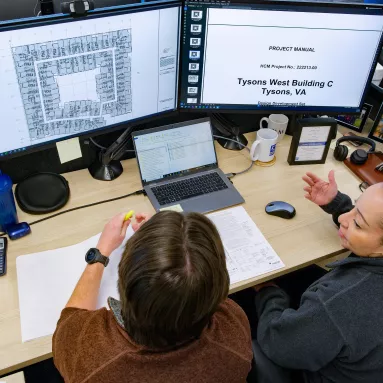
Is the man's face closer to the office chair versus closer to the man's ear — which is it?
the man's ear

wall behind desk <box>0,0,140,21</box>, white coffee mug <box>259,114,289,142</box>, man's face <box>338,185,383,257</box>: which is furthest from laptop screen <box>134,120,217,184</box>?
man's face <box>338,185,383,257</box>

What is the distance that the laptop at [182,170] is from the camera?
1355mm

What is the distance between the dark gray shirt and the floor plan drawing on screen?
79cm

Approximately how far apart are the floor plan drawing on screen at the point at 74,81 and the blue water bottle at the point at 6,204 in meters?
0.15

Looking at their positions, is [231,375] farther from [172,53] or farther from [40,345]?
[172,53]

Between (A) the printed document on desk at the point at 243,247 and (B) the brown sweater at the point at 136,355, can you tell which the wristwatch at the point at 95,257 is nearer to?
(B) the brown sweater at the point at 136,355

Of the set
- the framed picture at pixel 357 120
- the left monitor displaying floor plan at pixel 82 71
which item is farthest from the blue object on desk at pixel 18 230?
the framed picture at pixel 357 120

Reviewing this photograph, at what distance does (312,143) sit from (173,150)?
1.68ft

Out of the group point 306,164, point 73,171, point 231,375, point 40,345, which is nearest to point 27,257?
point 40,345

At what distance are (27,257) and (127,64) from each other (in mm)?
617

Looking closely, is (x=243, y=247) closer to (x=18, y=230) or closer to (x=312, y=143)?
(x=312, y=143)

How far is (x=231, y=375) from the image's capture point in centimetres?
81

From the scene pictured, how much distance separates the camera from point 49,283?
1082 millimetres

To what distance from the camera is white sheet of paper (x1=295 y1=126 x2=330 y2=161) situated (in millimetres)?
1495
